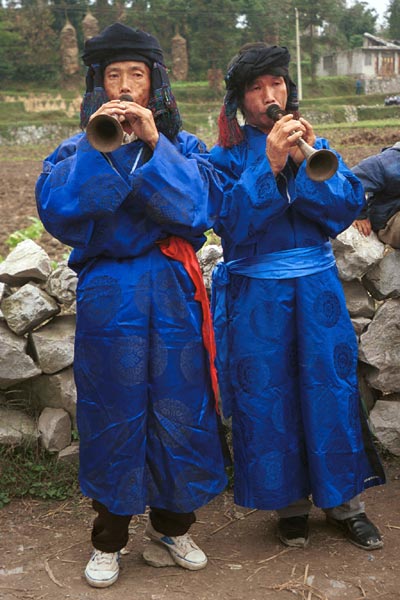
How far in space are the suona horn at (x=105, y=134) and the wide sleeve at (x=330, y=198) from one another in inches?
27.7

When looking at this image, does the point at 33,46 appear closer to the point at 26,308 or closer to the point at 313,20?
the point at 313,20

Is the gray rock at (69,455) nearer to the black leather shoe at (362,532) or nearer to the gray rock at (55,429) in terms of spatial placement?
the gray rock at (55,429)

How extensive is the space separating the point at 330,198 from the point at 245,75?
20.8 inches

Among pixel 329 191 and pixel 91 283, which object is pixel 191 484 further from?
pixel 329 191

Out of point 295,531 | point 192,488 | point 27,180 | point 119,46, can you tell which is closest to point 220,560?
point 295,531

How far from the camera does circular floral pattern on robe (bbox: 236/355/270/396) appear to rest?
2.95m

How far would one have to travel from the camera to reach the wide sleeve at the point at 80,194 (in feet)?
8.49

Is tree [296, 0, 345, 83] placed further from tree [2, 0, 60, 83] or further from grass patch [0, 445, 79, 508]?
grass patch [0, 445, 79, 508]

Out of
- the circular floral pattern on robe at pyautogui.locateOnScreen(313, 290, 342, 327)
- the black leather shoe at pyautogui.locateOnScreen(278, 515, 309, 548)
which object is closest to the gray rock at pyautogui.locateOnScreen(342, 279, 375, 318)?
the circular floral pattern on robe at pyautogui.locateOnScreen(313, 290, 342, 327)

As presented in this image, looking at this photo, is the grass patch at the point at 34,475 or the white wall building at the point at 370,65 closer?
the grass patch at the point at 34,475

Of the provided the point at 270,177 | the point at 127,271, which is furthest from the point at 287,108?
the point at 127,271

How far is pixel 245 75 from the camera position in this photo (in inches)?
114

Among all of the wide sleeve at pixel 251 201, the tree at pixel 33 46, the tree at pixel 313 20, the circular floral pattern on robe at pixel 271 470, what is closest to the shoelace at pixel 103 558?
the circular floral pattern on robe at pixel 271 470

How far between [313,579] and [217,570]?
0.35m
